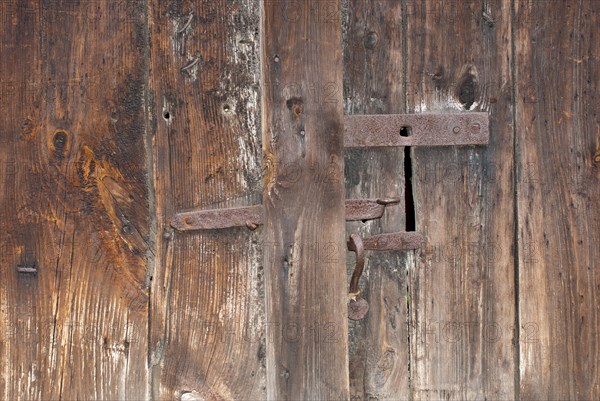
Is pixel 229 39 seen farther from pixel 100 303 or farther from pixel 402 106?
pixel 100 303

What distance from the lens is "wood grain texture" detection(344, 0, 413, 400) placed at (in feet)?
4.82

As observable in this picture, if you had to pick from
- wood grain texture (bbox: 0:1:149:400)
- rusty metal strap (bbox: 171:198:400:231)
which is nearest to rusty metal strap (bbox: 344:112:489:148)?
rusty metal strap (bbox: 171:198:400:231)

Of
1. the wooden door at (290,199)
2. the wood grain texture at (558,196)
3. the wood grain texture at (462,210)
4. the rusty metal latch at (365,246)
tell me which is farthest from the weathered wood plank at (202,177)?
the wood grain texture at (558,196)

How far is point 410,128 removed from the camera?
1.46m

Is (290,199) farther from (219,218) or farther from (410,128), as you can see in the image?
(410,128)

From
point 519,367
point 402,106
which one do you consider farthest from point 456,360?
point 402,106

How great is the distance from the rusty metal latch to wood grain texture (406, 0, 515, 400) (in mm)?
37

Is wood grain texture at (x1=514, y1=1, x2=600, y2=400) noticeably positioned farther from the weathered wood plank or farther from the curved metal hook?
the weathered wood plank

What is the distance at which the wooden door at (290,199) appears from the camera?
54.6 inches

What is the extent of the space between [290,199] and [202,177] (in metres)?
0.18

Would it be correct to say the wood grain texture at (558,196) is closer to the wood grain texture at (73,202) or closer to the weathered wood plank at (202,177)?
the weathered wood plank at (202,177)

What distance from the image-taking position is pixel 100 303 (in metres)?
1.43

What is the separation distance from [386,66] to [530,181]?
0.37 m

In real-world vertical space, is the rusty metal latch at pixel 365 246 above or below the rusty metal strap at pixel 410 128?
below
